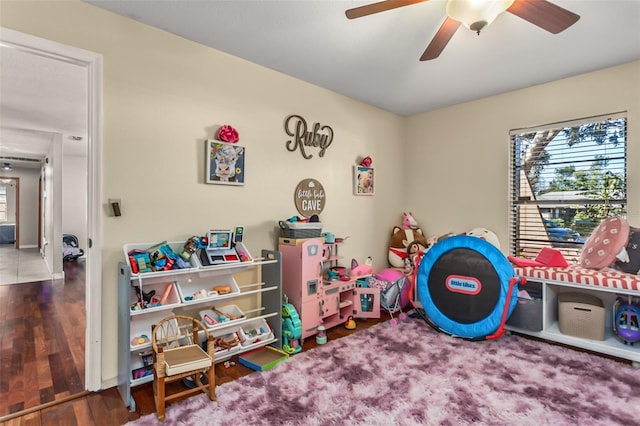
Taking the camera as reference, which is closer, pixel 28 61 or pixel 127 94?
pixel 127 94

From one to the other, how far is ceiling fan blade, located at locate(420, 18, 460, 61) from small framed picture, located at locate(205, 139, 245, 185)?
1.58 metres

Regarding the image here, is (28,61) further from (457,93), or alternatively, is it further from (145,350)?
(457,93)

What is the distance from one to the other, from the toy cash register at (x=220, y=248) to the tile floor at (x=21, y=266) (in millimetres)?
4802

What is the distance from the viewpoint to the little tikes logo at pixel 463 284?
110 inches

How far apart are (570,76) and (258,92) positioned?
2916mm

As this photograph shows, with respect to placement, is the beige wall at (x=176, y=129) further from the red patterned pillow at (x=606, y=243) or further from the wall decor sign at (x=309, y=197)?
the red patterned pillow at (x=606, y=243)

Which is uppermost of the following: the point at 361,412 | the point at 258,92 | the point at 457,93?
the point at 457,93

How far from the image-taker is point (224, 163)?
2727 mm

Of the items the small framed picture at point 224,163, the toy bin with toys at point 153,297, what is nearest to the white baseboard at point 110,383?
the toy bin with toys at point 153,297

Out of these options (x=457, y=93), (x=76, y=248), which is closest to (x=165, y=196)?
(x=457, y=93)

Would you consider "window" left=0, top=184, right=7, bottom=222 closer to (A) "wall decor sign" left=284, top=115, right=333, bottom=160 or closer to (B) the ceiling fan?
(A) "wall decor sign" left=284, top=115, right=333, bottom=160

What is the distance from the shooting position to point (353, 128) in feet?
12.7

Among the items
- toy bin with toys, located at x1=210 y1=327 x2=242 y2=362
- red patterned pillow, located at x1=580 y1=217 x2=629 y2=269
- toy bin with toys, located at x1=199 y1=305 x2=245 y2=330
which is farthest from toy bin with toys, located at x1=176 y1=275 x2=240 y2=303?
red patterned pillow, located at x1=580 y1=217 x2=629 y2=269

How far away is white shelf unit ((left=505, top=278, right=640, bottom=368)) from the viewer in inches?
97.9
